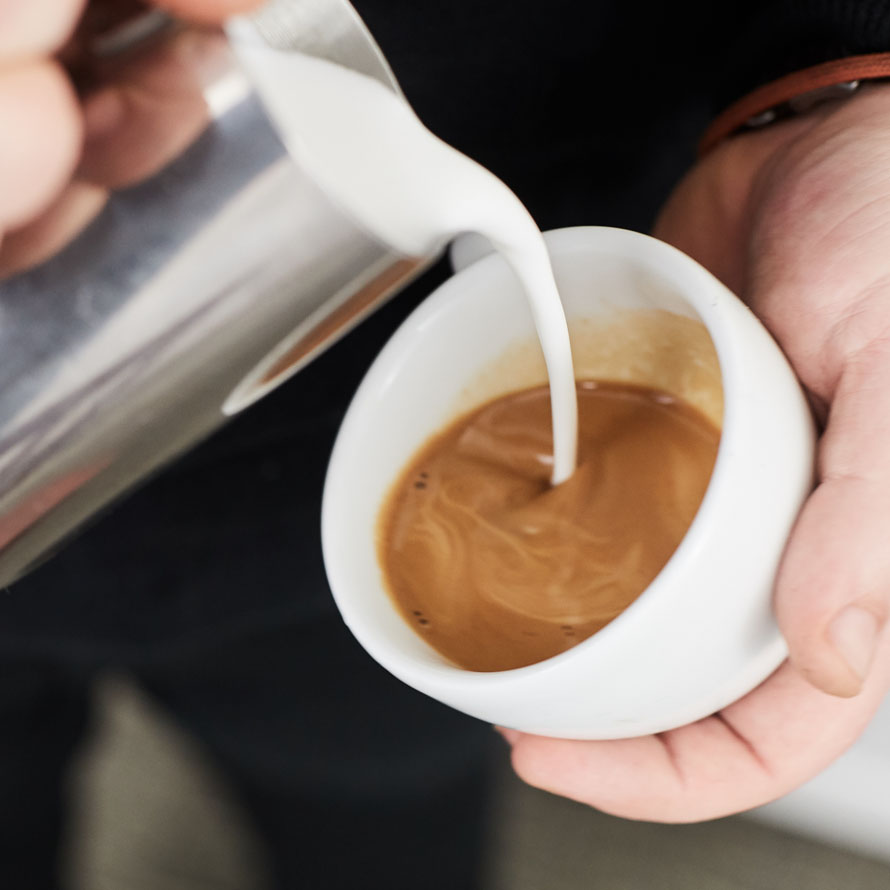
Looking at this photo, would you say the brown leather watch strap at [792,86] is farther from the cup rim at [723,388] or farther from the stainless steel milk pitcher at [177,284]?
the stainless steel milk pitcher at [177,284]

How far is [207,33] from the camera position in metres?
0.31

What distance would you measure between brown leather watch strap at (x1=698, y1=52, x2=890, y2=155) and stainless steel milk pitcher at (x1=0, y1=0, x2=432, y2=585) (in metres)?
0.36

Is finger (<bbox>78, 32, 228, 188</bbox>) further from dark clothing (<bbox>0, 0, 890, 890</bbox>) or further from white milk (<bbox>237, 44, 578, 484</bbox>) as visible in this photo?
dark clothing (<bbox>0, 0, 890, 890</bbox>)

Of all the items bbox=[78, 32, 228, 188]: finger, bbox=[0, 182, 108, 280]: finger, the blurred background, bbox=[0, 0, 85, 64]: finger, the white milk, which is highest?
bbox=[0, 0, 85, 64]: finger

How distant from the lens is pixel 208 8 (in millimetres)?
301

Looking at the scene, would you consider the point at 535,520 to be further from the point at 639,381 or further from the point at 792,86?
the point at 792,86

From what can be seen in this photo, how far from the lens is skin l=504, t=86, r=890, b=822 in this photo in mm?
460

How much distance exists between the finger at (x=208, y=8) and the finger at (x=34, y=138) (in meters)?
0.04

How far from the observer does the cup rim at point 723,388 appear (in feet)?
1.40

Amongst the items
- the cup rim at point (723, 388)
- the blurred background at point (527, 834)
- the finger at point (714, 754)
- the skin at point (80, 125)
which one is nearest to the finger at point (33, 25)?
the skin at point (80, 125)

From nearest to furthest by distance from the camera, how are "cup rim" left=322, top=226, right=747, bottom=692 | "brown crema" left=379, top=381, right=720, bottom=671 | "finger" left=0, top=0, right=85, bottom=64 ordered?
"finger" left=0, top=0, right=85, bottom=64
"cup rim" left=322, top=226, right=747, bottom=692
"brown crema" left=379, top=381, right=720, bottom=671

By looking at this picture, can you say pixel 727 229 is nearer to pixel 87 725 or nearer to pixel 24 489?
pixel 24 489

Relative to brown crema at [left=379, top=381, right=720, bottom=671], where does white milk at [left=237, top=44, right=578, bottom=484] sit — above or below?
above

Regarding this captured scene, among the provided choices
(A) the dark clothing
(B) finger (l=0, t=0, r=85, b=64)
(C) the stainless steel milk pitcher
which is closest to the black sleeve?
(A) the dark clothing
